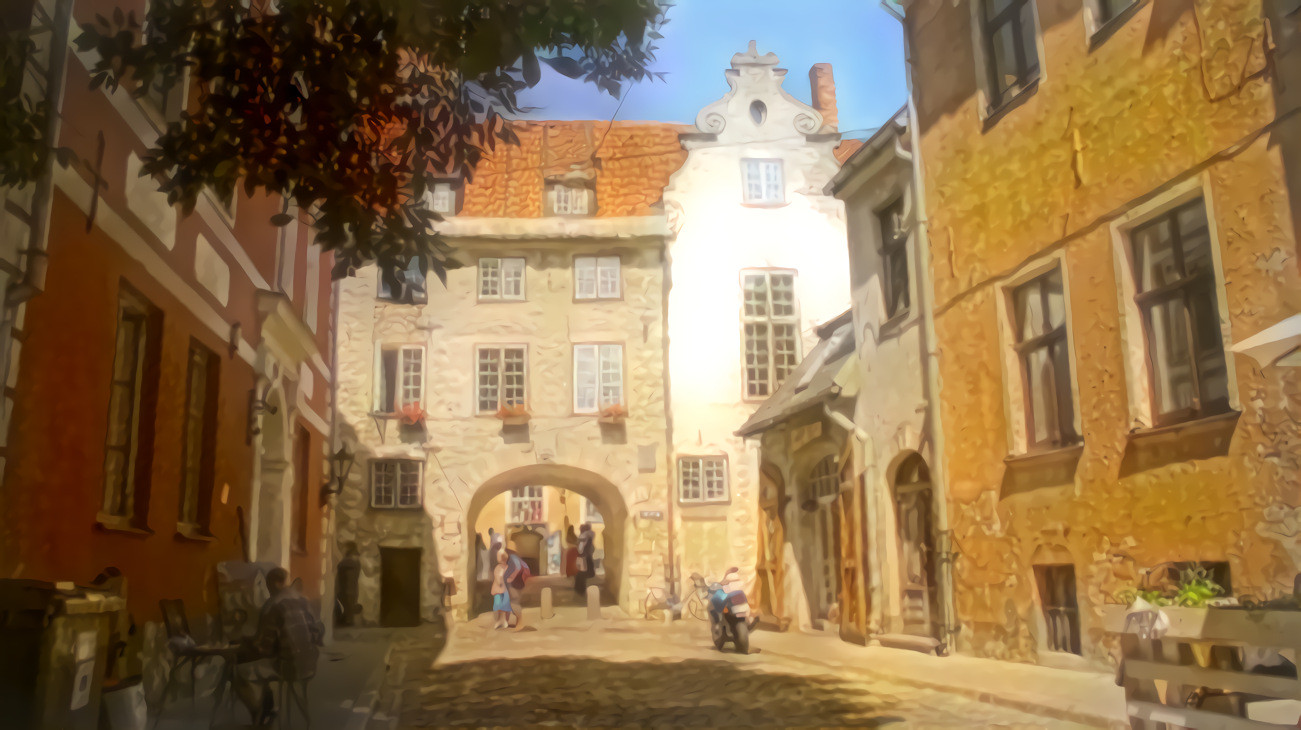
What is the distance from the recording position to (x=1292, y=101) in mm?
3500

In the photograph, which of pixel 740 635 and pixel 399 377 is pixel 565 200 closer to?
pixel 399 377

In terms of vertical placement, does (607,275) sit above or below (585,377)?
above

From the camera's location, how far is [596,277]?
17.4ft

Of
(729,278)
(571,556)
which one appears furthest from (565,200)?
(571,556)

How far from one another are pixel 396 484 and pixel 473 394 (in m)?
0.54

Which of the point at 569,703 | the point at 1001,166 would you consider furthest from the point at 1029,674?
the point at 1001,166

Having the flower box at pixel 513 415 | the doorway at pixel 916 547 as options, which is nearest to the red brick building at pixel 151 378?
the flower box at pixel 513 415

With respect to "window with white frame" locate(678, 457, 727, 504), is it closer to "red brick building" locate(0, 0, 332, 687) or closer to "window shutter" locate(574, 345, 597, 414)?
"window shutter" locate(574, 345, 597, 414)

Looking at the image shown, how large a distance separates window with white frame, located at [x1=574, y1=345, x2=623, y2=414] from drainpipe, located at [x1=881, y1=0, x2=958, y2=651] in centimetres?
168

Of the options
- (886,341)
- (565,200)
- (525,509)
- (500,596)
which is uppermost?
(565,200)

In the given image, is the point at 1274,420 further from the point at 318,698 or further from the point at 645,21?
the point at 318,698

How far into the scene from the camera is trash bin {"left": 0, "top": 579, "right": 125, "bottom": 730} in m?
2.75


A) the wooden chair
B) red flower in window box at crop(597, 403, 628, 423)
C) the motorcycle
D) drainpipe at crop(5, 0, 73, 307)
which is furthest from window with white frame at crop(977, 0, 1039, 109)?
the wooden chair

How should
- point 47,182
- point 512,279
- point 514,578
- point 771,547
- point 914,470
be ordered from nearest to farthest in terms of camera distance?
point 47,182 < point 512,279 < point 914,470 < point 771,547 < point 514,578
